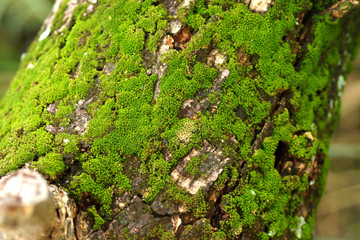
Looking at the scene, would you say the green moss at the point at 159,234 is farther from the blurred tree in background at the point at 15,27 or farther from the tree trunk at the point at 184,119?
the blurred tree in background at the point at 15,27

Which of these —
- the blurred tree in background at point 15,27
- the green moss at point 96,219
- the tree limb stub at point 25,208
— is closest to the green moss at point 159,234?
the green moss at point 96,219

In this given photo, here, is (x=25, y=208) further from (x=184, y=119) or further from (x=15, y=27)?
(x=15, y=27)

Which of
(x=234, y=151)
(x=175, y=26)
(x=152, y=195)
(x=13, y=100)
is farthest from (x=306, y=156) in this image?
(x=13, y=100)

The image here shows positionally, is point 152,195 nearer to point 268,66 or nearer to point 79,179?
point 79,179

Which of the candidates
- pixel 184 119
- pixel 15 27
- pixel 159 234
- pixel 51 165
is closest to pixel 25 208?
pixel 51 165

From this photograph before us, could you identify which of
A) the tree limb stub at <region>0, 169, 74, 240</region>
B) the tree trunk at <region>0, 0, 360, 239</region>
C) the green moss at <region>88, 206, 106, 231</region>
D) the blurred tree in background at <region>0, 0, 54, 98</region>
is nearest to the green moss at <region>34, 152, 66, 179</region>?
the tree trunk at <region>0, 0, 360, 239</region>

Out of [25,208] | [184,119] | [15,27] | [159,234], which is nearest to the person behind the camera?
[25,208]
